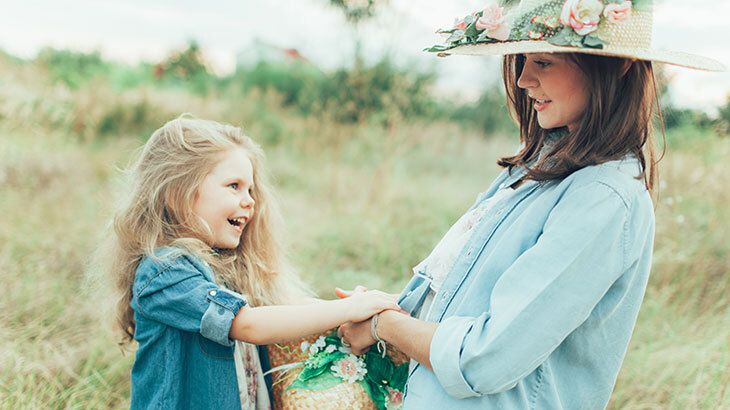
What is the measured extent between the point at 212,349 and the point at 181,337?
10 cm

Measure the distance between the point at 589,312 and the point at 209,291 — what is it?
106 cm

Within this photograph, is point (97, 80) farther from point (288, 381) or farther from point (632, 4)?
point (632, 4)

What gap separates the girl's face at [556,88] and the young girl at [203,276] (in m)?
0.72

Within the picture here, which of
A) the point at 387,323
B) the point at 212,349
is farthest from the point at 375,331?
the point at 212,349

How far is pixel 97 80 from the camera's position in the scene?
9930mm

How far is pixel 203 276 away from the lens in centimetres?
207

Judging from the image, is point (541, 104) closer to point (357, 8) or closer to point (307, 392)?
point (307, 392)

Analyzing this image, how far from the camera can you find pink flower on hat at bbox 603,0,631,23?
1645mm

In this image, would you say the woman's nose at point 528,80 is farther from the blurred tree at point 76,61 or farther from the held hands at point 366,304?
the blurred tree at point 76,61

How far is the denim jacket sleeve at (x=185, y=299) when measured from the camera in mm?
1959

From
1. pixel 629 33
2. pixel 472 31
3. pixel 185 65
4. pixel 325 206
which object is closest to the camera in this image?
pixel 629 33

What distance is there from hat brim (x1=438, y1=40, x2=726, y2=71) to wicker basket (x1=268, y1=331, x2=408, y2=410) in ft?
3.13

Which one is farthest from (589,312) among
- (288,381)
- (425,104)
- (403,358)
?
(425,104)

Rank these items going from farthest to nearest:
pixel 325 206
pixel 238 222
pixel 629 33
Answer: pixel 325 206 < pixel 238 222 < pixel 629 33
